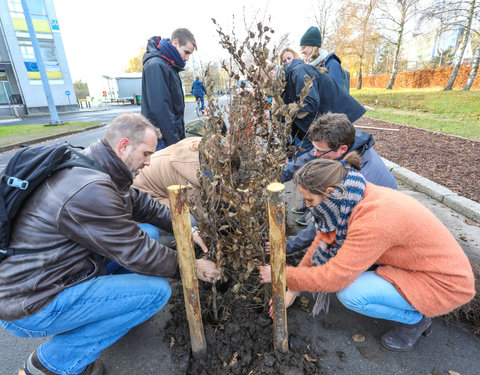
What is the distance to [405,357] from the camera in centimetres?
178

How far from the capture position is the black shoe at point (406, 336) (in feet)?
5.86

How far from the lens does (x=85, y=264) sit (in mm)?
1562

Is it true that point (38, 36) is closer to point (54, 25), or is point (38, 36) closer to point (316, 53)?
point (54, 25)

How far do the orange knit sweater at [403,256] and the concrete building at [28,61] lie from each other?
24766mm

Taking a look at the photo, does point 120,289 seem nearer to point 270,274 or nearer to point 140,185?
point 270,274

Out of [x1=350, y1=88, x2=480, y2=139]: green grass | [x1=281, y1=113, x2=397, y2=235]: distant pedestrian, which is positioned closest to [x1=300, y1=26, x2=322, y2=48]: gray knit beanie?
[x1=281, y1=113, x2=397, y2=235]: distant pedestrian

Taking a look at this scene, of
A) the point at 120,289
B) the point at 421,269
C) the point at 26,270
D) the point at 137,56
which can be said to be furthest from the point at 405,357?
the point at 137,56

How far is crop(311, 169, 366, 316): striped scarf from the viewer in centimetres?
158

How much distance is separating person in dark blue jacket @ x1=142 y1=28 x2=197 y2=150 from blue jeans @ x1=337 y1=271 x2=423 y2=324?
2.61m

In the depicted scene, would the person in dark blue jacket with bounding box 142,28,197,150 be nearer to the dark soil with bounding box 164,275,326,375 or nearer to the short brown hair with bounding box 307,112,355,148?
the short brown hair with bounding box 307,112,355,148

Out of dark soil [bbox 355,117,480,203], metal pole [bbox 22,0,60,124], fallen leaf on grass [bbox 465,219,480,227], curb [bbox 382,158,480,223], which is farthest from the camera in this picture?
metal pole [bbox 22,0,60,124]

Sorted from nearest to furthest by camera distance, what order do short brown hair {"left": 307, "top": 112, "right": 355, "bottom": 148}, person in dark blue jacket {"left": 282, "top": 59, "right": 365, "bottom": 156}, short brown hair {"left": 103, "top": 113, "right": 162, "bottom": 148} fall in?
1. short brown hair {"left": 103, "top": 113, "right": 162, "bottom": 148}
2. short brown hair {"left": 307, "top": 112, "right": 355, "bottom": 148}
3. person in dark blue jacket {"left": 282, "top": 59, "right": 365, "bottom": 156}

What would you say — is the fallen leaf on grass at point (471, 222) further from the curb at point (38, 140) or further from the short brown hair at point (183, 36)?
the curb at point (38, 140)

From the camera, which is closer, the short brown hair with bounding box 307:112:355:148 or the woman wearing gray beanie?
the short brown hair with bounding box 307:112:355:148
